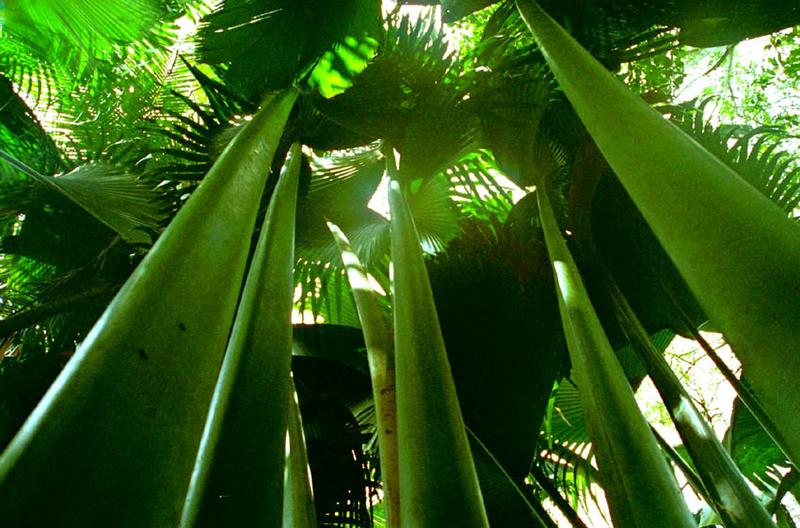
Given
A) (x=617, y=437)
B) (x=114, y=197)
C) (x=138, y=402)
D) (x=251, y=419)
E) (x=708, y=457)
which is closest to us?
(x=138, y=402)

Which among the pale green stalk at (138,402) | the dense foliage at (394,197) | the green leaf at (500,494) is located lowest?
the pale green stalk at (138,402)

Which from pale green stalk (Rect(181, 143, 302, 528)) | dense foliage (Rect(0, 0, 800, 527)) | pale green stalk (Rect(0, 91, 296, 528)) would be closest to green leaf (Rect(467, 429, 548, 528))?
dense foliage (Rect(0, 0, 800, 527))

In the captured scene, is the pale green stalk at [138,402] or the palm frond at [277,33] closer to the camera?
the pale green stalk at [138,402]

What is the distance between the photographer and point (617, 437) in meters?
0.67

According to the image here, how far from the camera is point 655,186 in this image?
1.41 feet

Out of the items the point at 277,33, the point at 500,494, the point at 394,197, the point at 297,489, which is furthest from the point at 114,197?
the point at 500,494

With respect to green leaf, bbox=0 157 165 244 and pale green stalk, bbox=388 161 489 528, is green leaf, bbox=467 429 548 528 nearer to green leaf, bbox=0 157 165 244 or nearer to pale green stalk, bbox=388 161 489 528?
pale green stalk, bbox=388 161 489 528

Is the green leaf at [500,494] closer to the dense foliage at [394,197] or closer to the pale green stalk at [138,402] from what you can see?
the dense foliage at [394,197]

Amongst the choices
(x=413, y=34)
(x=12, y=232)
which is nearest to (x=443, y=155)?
(x=413, y=34)

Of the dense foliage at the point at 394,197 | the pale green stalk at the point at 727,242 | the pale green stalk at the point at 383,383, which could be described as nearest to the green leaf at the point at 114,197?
the dense foliage at the point at 394,197

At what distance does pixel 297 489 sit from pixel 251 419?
578mm

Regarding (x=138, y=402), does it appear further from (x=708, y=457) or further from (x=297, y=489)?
(x=708, y=457)

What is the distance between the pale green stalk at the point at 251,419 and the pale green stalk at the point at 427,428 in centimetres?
12

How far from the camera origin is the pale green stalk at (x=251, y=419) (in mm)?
385
